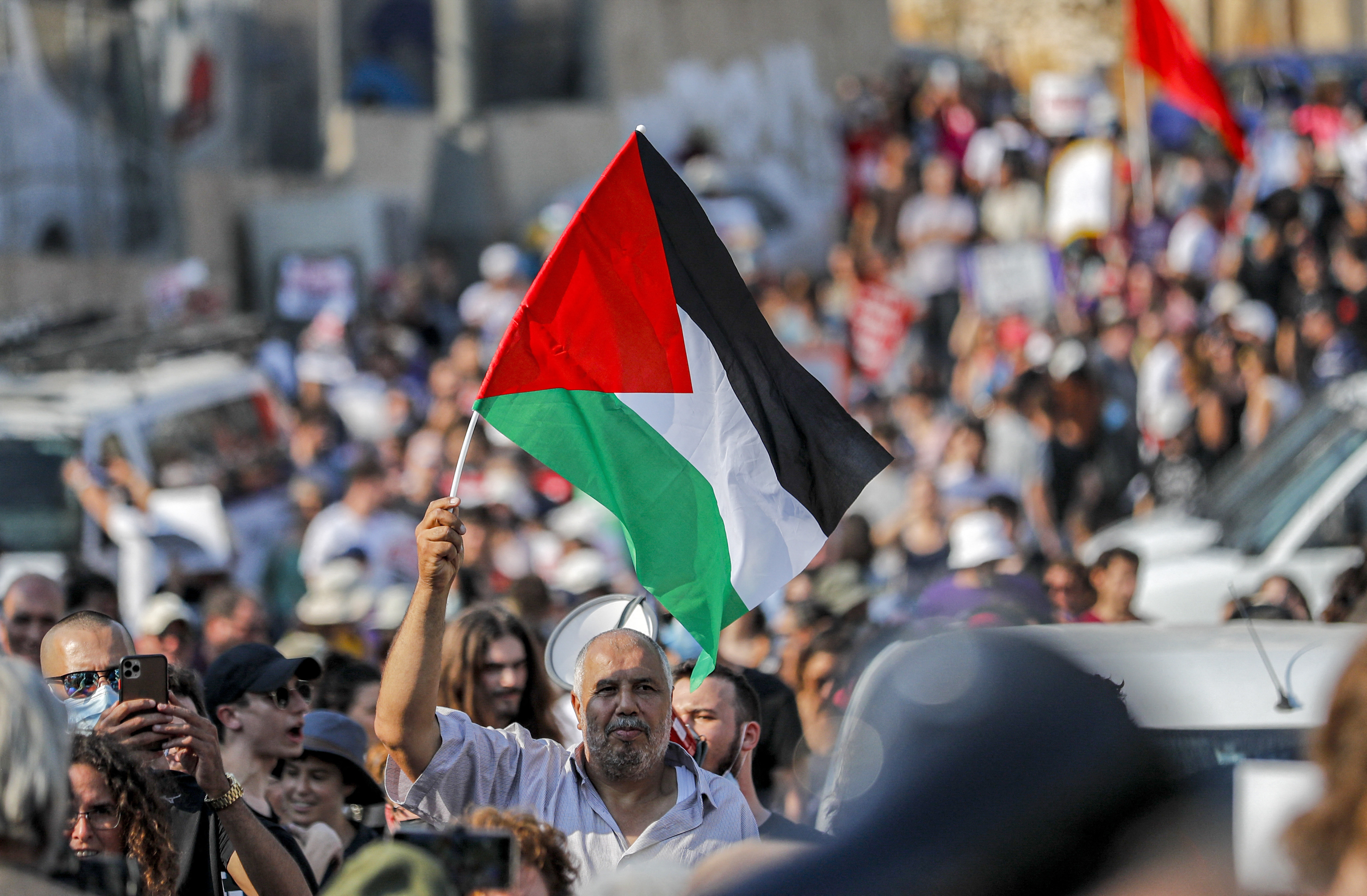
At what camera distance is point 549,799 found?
4.20 m

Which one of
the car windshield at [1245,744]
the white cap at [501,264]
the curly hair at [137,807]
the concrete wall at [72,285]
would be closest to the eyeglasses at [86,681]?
the curly hair at [137,807]

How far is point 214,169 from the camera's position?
22.1 metres

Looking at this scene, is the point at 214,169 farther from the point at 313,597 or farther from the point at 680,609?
the point at 680,609

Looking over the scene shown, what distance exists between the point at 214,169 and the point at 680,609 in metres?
18.6

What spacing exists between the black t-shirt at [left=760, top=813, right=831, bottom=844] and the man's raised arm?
0.77 metres

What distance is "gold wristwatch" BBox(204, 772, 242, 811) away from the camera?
3.90m

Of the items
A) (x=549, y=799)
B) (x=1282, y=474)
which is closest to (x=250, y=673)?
(x=549, y=799)

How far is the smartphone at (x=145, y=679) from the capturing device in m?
3.81

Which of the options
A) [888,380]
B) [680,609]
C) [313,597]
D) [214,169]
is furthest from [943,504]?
[214,169]

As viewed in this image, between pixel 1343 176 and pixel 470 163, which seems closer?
pixel 1343 176

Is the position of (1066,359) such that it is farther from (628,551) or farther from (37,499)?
(37,499)

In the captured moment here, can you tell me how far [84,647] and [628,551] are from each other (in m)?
4.34

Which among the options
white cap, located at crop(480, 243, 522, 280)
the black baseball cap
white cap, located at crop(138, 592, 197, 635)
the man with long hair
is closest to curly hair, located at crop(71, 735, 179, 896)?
the black baseball cap

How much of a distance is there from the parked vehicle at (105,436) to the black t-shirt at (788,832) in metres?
6.41
